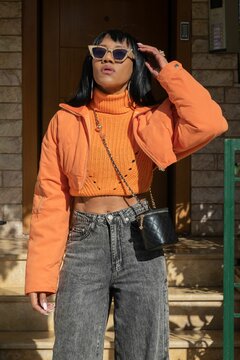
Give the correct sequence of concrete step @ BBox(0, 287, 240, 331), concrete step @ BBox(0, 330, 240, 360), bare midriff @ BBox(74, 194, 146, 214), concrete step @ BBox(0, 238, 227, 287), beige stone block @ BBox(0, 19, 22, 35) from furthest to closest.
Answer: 1. beige stone block @ BBox(0, 19, 22, 35)
2. concrete step @ BBox(0, 238, 227, 287)
3. concrete step @ BBox(0, 287, 240, 331)
4. concrete step @ BBox(0, 330, 240, 360)
5. bare midriff @ BBox(74, 194, 146, 214)

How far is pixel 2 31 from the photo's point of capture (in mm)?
6430

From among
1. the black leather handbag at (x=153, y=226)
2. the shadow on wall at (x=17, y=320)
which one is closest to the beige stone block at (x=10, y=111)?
the shadow on wall at (x=17, y=320)

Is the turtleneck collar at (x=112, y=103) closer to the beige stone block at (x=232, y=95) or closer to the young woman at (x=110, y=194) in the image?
the young woman at (x=110, y=194)

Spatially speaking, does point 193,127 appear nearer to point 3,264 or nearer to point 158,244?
point 158,244

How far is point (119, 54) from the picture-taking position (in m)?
3.02

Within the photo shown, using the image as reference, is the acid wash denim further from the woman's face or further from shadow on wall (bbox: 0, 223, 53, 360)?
shadow on wall (bbox: 0, 223, 53, 360)

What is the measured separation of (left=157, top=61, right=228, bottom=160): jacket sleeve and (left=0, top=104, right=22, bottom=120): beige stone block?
3.65 m

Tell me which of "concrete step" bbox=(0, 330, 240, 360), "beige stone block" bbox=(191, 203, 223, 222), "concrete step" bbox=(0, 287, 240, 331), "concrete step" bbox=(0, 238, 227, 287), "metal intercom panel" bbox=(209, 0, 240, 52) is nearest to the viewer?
"concrete step" bbox=(0, 330, 240, 360)

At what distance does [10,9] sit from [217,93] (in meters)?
2.08

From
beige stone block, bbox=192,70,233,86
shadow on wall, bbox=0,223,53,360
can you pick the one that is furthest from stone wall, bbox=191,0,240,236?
shadow on wall, bbox=0,223,53,360

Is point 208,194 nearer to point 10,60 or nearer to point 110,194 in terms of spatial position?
point 10,60

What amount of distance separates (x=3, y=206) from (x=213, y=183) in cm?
198

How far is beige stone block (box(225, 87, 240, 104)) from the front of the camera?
6488 mm

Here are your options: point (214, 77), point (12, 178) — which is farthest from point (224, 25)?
point (12, 178)
